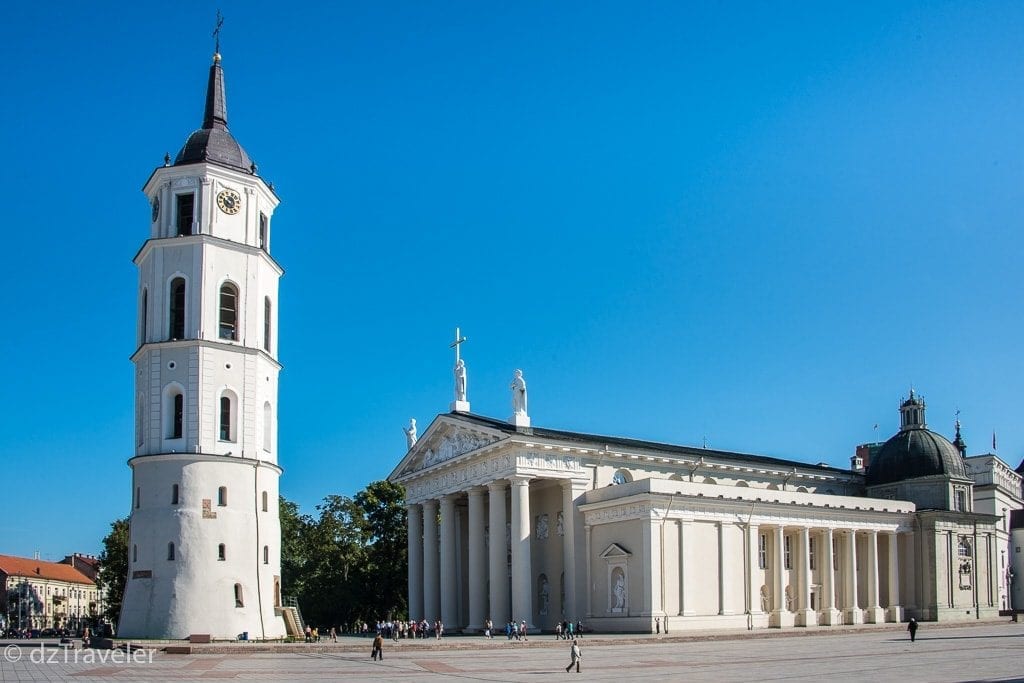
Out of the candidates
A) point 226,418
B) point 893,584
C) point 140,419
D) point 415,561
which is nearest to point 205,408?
point 226,418

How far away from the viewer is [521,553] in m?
56.6

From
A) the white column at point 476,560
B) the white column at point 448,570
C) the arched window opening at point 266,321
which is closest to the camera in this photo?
the arched window opening at point 266,321

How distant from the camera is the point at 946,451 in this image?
70938mm

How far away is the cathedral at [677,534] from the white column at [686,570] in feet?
0.33

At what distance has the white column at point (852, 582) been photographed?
205 feet

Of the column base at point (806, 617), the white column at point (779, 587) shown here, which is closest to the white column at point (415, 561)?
the white column at point (779, 587)

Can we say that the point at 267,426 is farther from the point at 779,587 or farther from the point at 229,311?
the point at 779,587

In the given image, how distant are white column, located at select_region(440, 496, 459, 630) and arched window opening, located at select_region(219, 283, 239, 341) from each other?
20.2 m

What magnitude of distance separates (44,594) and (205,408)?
11555 cm

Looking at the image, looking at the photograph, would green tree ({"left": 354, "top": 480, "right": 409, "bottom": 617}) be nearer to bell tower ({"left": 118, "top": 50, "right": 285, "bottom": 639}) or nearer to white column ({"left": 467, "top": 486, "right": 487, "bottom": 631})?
white column ({"left": 467, "top": 486, "right": 487, "bottom": 631})

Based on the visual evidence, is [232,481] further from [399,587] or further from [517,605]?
[399,587]

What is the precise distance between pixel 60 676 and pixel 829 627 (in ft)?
135

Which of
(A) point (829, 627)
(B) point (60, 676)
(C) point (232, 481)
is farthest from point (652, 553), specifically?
(B) point (60, 676)

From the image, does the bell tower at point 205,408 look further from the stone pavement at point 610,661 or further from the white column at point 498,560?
the white column at point 498,560
